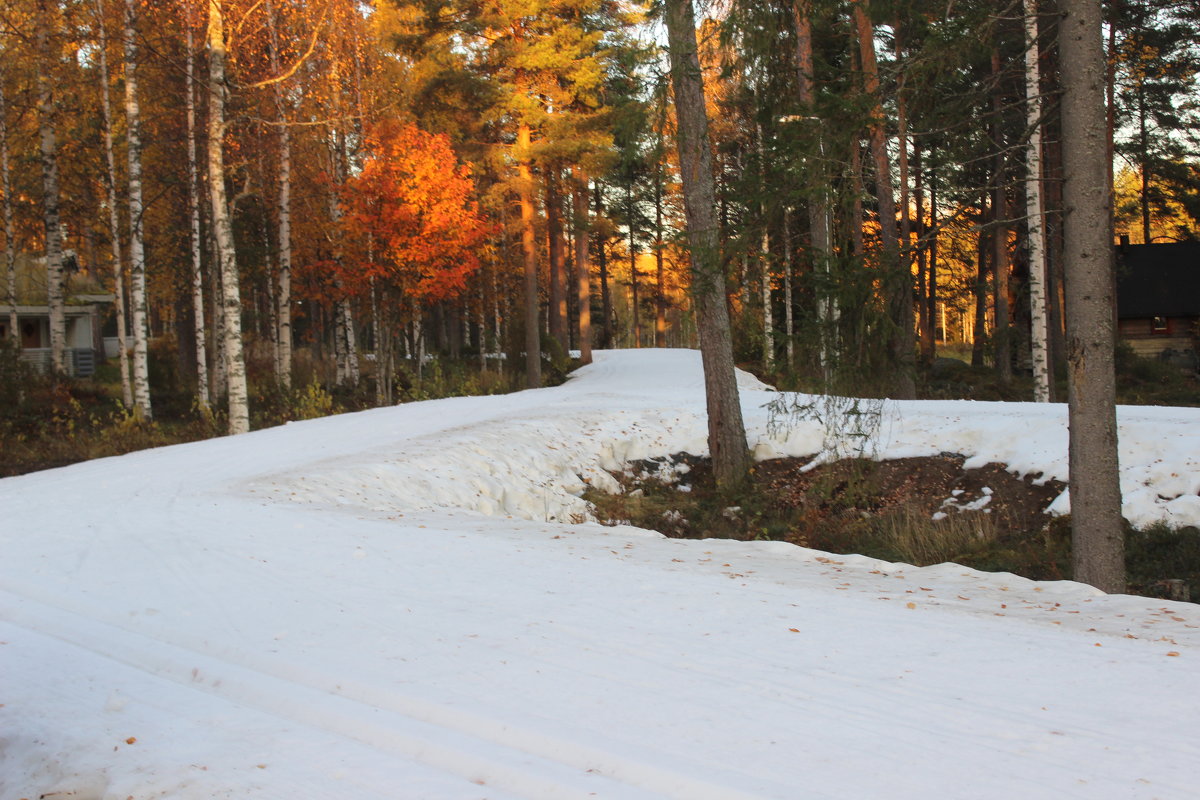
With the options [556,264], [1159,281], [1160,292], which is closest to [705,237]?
[556,264]

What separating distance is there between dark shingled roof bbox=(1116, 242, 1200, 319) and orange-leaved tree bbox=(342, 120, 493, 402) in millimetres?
25611

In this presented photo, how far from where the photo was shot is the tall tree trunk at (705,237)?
11.0 metres

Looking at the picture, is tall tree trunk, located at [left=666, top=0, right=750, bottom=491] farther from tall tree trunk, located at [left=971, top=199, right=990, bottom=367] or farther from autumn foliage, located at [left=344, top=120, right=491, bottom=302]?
tall tree trunk, located at [left=971, top=199, right=990, bottom=367]

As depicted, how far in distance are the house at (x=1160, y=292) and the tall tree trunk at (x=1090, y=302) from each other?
29.4 m

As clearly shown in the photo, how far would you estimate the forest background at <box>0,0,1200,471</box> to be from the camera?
884 cm

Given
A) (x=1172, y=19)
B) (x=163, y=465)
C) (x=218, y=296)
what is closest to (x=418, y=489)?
(x=163, y=465)

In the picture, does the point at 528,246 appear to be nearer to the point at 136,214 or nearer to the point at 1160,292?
the point at 136,214

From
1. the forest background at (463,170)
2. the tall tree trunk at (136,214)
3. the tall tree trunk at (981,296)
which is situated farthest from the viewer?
the tall tree trunk at (981,296)

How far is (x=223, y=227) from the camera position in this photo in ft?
51.4

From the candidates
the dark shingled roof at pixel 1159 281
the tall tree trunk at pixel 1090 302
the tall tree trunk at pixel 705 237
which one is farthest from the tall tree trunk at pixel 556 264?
the dark shingled roof at pixel 1159 281

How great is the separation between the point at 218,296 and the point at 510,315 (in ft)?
29.0

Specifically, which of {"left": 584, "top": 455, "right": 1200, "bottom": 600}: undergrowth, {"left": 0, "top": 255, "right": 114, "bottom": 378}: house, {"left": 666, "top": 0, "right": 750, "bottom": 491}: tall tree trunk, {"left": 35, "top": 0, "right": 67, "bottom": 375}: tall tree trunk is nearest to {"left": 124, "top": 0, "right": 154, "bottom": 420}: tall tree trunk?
{"left": 35, "top": 0, "right": 67, "bottom": 375}: tall tree trunk

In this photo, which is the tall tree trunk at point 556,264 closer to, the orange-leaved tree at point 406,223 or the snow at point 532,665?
the orange-leaved tree at point 406,223

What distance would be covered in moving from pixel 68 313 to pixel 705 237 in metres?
29.6
